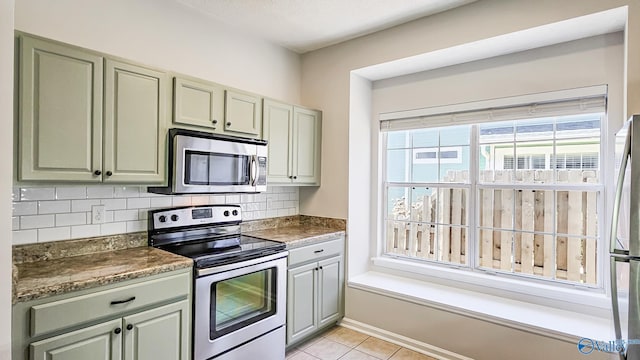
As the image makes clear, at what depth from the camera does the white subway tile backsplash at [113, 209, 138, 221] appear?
228 centimetres

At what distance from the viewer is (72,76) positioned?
1.81m

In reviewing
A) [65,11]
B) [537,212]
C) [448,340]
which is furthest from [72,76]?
[537,212]

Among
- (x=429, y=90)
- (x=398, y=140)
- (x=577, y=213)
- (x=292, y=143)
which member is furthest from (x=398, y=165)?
(x=577, y=213)

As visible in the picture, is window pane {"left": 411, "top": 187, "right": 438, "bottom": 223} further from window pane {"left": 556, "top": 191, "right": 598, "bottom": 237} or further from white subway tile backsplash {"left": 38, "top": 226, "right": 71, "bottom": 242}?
white subway tile backsplash {"left": 38, "top": 226, "right": 71, "bottom": 242}

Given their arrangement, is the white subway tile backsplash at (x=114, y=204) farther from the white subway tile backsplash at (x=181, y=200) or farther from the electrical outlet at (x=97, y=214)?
the white subway tile backsplash at (x=181, y=200)

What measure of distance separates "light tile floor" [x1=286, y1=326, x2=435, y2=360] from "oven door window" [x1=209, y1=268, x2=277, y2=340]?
1.75 ft

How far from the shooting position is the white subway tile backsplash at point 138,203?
92.6 inches

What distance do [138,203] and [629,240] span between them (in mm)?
2700

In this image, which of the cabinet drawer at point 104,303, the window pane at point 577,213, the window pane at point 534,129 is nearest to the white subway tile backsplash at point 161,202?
the cabinet drawer at point 104,303

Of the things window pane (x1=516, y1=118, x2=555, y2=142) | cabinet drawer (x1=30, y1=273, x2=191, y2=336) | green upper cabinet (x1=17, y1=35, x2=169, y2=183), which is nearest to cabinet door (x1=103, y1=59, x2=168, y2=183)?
green upper cabinet (x1=17, y1=35, x2=169, y2=183)

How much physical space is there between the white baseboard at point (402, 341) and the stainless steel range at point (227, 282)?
85cm

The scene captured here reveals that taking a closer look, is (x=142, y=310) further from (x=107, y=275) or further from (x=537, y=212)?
(x=537, y=212)

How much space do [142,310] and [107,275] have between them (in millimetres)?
276

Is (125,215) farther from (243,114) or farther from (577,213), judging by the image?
(577,213)
